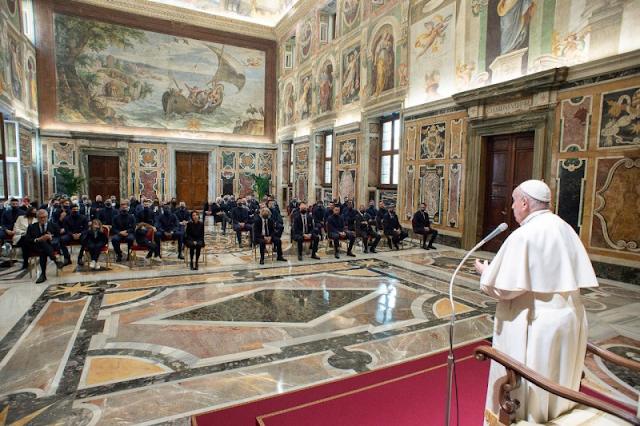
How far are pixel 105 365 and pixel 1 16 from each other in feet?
44.0

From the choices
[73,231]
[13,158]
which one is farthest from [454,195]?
[13,158]

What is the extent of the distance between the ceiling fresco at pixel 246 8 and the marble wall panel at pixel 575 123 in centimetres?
Result: 1540

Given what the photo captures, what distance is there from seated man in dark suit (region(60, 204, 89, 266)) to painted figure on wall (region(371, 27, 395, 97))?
9855 mm

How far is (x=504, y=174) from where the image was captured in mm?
9273

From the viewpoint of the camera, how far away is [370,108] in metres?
13.4

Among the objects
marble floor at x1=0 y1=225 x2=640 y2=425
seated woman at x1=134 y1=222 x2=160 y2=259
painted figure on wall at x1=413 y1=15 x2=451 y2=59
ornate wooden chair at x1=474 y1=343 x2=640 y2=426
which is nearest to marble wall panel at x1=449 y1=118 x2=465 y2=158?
painted figure on wall at x1=413 y1=15 x2=451 y2=59

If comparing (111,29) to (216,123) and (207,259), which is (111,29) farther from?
(207,259)

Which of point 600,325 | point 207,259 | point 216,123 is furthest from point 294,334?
point 216,123

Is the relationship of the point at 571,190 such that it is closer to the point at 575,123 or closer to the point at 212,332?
the point at 575,123

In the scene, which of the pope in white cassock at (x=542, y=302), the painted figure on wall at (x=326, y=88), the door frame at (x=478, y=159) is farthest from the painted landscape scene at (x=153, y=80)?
the pope in white cassock at (x=542, y=302)

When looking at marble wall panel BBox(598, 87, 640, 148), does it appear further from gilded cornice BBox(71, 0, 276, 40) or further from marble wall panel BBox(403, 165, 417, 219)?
gilded cornice BBox(71, 0, 276, 40)

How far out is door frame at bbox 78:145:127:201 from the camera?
17375 mm

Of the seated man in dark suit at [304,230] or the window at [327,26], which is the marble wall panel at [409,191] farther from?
the window at [327,26]

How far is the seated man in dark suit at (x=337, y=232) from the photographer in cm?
927
